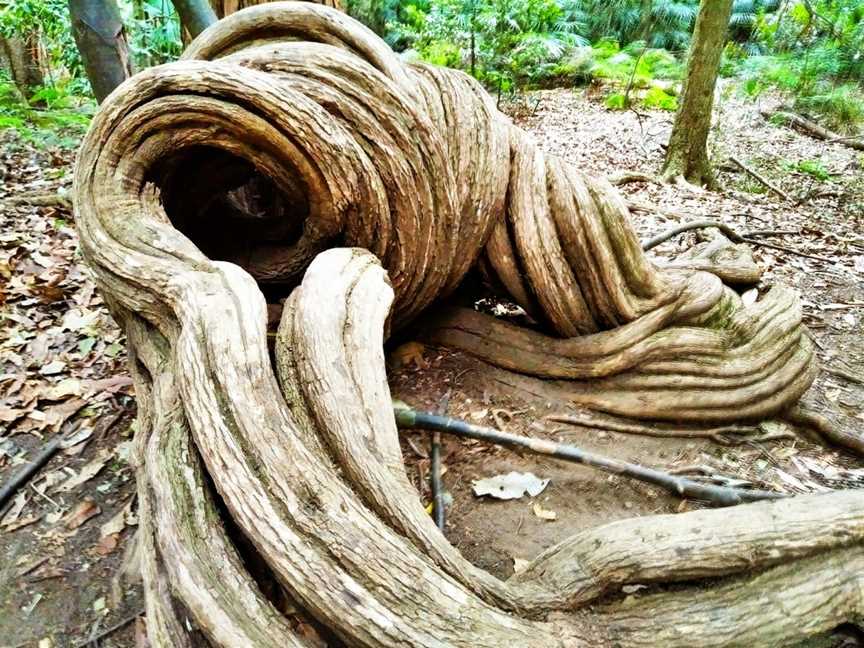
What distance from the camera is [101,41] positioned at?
335cm

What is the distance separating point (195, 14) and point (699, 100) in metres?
4.80

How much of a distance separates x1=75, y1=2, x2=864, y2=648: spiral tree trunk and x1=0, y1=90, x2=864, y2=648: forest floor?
0.67 feet

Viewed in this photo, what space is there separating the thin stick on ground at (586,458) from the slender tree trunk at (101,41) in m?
2.62

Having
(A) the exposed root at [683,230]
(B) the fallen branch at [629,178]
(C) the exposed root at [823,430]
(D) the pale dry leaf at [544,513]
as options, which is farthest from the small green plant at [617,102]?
(D) the pale dry leaf at [544,513]

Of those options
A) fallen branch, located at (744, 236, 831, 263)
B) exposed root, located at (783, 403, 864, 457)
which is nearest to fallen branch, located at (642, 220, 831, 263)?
fallen branch, located at (744, 236, 831, 263)

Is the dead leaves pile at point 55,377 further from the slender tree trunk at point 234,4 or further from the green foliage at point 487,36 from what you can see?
the green foliage at point 487,36

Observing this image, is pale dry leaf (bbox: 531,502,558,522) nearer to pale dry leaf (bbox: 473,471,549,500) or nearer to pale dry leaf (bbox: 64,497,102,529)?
pale dry leaf (bbox: 473,471,549,500)

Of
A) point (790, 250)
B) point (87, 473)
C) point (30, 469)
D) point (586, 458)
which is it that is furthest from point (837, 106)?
point (30, 469)

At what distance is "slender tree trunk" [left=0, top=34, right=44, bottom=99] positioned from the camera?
869 cm

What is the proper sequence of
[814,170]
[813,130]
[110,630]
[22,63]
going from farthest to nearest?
[813,130] < [22,63] < [814,170] < [110,630]

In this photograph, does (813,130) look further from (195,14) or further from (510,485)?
(510,485)

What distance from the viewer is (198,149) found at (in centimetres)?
215

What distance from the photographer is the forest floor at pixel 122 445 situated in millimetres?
1836

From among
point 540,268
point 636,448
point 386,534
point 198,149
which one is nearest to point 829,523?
point 636,448
